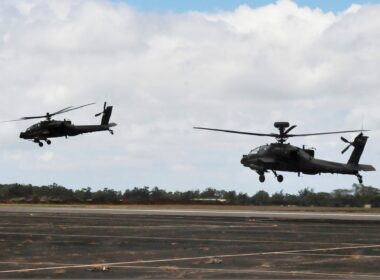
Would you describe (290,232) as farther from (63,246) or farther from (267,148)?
(267,148)

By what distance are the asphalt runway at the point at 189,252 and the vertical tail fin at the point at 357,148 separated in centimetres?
4840

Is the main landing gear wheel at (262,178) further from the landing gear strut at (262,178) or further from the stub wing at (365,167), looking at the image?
the stub wing at (365,167)

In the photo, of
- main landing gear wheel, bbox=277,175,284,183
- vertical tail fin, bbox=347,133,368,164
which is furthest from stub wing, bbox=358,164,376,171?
main landing gear wheel, bbox=277,175,284,183

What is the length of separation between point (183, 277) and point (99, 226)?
22.1 m

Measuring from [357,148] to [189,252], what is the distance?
65444 mm

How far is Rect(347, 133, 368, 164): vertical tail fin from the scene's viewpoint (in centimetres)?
8644

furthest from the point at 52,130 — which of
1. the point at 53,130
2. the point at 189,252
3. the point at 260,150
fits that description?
the point at 189,252

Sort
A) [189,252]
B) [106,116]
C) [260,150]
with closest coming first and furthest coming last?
[189,252]
[260,150]
[106,116]

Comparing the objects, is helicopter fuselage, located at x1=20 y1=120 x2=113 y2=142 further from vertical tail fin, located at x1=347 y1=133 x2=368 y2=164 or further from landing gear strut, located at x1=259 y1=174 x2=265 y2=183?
vertical tail fin, located at x1=347 y1=133 x2=368 y2=164

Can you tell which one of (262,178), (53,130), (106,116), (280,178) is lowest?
(262,178)

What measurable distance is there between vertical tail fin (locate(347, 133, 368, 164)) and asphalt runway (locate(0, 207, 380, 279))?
48398mm

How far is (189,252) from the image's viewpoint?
25.3 metres

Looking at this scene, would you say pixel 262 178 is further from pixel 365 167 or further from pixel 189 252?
pixel 189 252

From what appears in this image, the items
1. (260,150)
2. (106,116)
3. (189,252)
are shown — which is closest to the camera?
(189,252)
